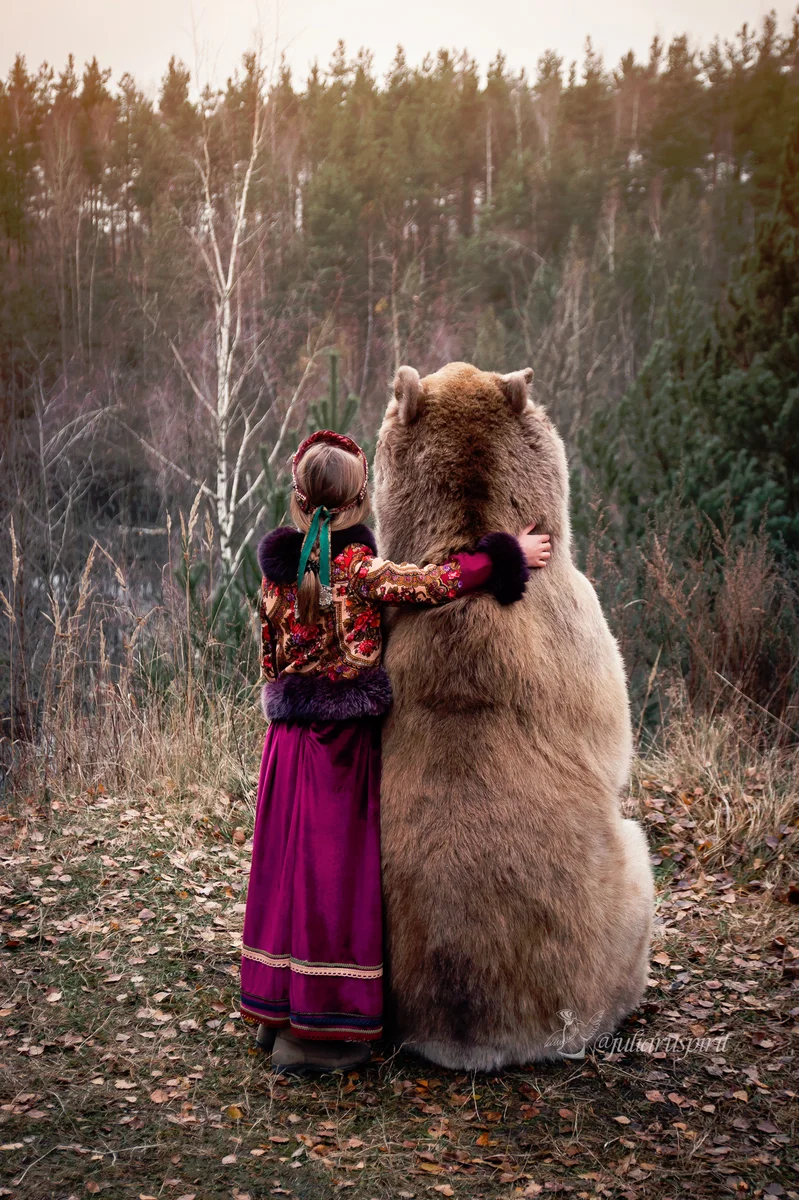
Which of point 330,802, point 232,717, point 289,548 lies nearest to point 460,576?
point 289,548

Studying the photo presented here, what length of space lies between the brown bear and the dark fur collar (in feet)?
0.32

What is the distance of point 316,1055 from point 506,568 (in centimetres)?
154

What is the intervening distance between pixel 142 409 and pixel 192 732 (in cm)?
1116

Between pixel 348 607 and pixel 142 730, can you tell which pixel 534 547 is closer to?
pixel 348 607

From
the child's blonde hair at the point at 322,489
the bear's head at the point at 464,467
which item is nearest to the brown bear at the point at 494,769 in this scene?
the bear's head at the point at 464,467

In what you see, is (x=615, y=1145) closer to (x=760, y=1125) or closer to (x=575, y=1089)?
(x=575, y=1089)

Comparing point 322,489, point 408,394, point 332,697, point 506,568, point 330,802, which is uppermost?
point 408,394

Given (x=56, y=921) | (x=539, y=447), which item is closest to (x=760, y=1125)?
(x=539, y=447)

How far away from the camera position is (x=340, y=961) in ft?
9.55

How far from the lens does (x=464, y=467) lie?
2883 millimetres

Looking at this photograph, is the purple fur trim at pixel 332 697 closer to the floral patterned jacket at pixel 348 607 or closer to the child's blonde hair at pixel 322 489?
the floral patterned jacket at pixel 348 607

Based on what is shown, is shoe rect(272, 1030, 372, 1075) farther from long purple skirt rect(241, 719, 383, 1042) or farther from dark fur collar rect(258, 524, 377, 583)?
dark fur collar rect(258, 524, 377, 583)

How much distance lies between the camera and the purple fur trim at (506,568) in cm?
275
